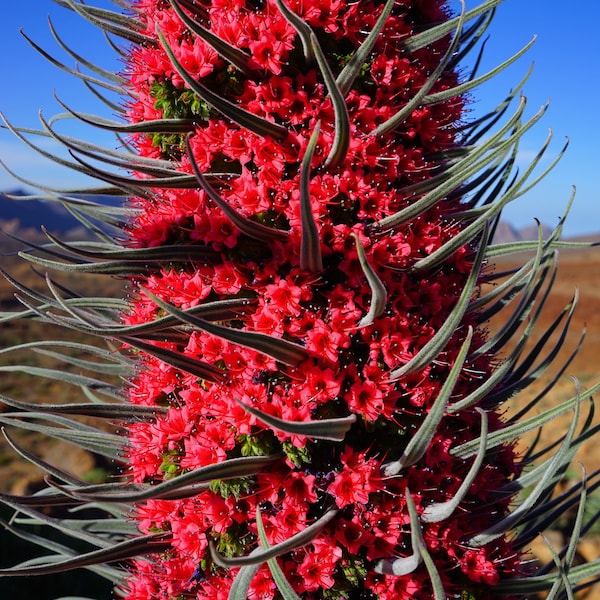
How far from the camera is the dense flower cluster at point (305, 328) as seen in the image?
102 cm

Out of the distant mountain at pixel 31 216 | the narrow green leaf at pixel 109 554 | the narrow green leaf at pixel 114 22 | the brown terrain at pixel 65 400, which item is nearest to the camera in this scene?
the narrow green leaf at pixel 109 554

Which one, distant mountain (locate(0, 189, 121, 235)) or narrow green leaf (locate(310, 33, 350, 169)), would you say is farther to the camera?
distant mountain (locate(0, 189, 121, 235))

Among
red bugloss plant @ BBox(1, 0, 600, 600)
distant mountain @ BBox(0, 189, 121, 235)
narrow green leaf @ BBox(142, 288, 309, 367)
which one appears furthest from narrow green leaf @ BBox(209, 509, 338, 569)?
distant mountain @ BBox(0, 189, 121, 235)

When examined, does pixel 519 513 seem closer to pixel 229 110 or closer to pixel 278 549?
pixel 278 549

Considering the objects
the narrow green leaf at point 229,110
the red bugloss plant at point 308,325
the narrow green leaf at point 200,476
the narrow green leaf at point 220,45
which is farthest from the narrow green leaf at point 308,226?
the narrow green leaf at point 200,476

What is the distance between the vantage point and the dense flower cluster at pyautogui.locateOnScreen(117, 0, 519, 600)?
1021 millimetres

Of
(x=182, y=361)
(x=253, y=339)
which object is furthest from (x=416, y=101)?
(x=182, y=361)

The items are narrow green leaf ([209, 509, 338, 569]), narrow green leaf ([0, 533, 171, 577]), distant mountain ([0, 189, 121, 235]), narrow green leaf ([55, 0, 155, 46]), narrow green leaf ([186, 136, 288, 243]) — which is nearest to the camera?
narrow green leaf ([209, 509, 338, 569])

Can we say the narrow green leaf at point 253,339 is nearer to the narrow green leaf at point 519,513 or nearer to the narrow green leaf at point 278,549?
the narrow green leaf at point 278,549

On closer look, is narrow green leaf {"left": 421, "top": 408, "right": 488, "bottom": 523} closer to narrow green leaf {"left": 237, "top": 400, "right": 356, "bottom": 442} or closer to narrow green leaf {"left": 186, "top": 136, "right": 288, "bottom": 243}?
narrow green leaf {"left": 237, "top": 400, "right": 356, "bottom": 442}

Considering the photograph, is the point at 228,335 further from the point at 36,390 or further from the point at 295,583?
the point at 36,390

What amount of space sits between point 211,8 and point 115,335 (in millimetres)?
660

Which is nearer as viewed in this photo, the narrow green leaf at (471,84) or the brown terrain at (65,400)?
the narrow green leaf at (471,84)

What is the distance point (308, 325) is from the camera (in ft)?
3.41
